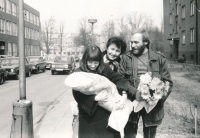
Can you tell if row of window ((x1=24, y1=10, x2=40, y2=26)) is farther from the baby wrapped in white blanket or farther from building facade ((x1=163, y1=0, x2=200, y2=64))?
the baby wrapped in white blanket

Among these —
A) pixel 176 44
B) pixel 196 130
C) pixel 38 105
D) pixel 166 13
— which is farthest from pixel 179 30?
pixel 196 130

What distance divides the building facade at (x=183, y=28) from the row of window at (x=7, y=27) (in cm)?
2591

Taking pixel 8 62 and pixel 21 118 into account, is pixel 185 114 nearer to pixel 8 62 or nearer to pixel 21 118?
pixel 21 118

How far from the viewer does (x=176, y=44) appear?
34.9 meters

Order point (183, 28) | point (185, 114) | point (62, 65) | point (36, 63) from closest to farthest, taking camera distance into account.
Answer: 1. point (185, 114)
2. point (62, 65)
3. point (36, 63)
4. point (183, 28)

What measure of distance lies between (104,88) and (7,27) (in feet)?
141

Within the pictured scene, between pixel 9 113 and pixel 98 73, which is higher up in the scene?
pixel 98 73

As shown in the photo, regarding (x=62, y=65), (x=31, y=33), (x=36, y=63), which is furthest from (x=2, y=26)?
(x=62, y=65)

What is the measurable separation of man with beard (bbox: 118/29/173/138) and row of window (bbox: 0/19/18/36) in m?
40.3

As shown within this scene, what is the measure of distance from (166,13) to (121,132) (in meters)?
38.6

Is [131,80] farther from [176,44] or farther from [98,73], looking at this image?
[176,44]

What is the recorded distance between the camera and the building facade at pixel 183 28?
24.7m

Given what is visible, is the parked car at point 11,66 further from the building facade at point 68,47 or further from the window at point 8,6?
the window at point 8,6

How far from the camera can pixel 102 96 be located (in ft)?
9.16
